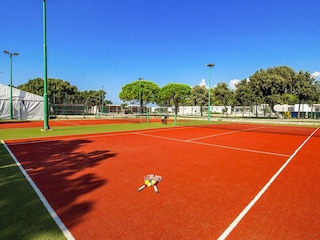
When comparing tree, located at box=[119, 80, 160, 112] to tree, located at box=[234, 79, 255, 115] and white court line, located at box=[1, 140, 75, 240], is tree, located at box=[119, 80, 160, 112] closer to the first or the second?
tree, located at box=[234, 79, 255, 115]

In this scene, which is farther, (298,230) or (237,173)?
(237,173)

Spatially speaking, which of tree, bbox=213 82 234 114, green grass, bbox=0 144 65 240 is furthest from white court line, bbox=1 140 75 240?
tree, bbox=213 82 234 114

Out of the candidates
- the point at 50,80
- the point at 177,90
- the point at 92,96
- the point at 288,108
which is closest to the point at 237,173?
the point at 288,108

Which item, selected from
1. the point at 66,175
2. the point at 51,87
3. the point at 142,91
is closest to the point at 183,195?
the point at 66,175

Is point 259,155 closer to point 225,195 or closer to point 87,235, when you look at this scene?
point 225,195

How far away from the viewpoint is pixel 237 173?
6.41m

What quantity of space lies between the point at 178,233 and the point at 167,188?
184 centimetres

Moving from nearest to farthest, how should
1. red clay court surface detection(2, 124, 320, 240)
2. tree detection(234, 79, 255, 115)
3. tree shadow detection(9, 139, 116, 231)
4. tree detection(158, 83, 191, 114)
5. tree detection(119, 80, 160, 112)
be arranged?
red clay court surface detection(2, 124, 320, 240) < tree shadow detection(9, 139, 116, 231) < tree detection(234, 79, 255, 115) < tree detection(119, 80, 160, 112) < tree detection(158, 83, 191, 114)

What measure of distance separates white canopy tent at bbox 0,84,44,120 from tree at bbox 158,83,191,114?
37256 mm

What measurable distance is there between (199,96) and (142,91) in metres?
16.6

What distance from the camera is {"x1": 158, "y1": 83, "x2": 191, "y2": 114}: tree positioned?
65.9m

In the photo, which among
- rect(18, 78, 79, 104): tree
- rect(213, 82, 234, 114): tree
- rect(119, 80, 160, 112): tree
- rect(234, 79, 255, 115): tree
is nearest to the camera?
rect(234, 79, 255, 115): tree

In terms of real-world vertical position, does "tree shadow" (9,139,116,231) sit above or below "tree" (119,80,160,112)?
below

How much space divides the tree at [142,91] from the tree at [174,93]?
6.62 feet
